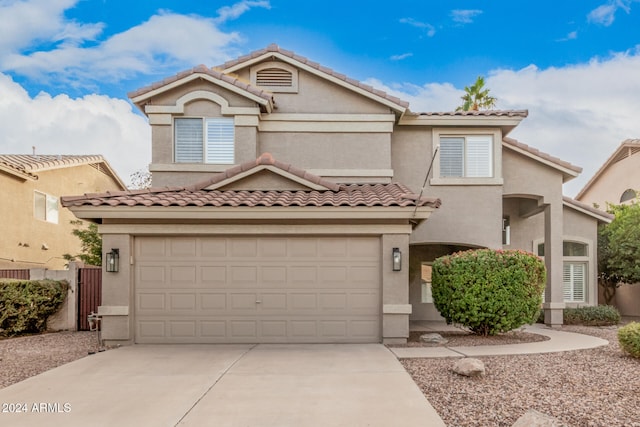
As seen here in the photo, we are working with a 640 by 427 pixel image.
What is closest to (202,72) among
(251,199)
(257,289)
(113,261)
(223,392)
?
(251,199)

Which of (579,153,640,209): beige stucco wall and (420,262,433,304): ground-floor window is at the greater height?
(579,153,640,209): beige stucco wall

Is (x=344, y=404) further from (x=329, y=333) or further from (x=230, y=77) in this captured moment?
(x=230, y=77)

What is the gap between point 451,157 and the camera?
46.7ft

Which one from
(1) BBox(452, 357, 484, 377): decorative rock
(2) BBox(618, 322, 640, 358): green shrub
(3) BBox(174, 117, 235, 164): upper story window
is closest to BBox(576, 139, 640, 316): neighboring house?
(2) BBox(618, 322, 640, 358): green shrub

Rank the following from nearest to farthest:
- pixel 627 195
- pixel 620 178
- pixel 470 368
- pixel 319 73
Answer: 1. pixel 470 368
2. pixel 319 73
3. pixel 627 195
4. pixel 620 178

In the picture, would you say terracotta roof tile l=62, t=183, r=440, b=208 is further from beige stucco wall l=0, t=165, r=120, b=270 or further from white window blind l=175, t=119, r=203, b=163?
beige stucco wall l=0, t=165, r=120, b=270

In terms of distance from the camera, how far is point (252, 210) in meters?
10.3

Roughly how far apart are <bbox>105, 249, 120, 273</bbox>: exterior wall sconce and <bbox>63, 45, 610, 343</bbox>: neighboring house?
108 mm

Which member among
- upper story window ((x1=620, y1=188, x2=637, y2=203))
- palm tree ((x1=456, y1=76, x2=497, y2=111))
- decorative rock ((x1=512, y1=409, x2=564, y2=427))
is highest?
palm tree ((x1=456, y1=76, x2=497, y2=111))

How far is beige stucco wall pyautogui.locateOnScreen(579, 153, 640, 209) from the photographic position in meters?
23.3

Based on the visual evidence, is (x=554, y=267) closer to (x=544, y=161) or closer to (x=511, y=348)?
(x=544, y=161)

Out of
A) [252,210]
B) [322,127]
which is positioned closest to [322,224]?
[252,210]

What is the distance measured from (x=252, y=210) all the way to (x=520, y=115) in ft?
27.4

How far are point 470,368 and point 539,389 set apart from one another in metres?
0.97
